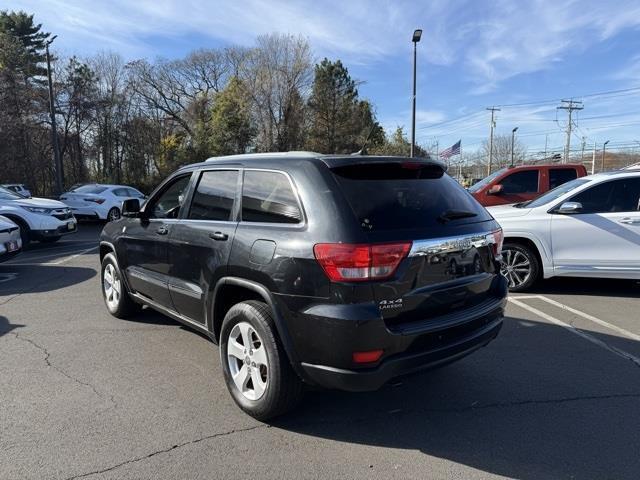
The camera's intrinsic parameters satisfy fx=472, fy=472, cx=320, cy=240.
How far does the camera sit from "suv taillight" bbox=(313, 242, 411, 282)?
2.70 m

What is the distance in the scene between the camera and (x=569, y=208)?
662cm

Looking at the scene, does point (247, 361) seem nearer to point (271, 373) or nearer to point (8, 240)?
point (271, 373)

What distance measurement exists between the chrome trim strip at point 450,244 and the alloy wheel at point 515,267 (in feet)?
12.4

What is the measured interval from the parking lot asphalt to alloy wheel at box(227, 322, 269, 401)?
219 mm

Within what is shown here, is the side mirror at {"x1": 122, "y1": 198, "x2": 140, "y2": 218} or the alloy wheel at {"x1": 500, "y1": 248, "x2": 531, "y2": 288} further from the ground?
the side mirror at {"x1": 122, "y1": 198, "x2": 140, "y2": 218}

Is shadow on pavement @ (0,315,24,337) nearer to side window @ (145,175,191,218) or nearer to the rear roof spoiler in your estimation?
side window @ (145,175,191,218)

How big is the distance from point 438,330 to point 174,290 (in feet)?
7.75

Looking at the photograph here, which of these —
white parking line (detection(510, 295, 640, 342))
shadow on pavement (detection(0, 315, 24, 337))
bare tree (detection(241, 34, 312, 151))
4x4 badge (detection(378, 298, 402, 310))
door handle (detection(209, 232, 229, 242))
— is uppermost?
bare tree (detection(241, 34, 312, 151))

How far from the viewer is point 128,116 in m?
40.0

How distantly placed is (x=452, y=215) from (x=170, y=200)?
272cm

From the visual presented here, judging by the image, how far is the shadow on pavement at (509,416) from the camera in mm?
2840

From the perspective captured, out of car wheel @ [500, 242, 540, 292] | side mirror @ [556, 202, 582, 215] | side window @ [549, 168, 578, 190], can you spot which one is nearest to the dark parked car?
car wheel @ [500, 242, 540, 292]

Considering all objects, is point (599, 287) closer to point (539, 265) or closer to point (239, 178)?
point (539, 265)

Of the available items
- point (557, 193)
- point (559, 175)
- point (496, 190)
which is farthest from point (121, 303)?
point (559, 175)
